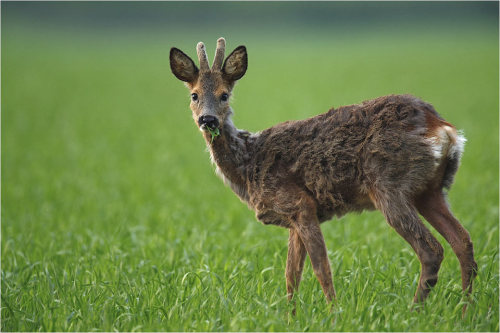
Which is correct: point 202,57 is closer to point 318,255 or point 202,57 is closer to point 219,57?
point 219,57

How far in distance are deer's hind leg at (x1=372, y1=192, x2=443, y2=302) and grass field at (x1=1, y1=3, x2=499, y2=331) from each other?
0.79 ft

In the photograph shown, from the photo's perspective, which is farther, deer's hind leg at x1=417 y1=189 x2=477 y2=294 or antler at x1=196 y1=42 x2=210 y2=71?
antler at x1=196 y1=42 x2=210 y2=71

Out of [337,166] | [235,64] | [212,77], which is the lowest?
[337,166]

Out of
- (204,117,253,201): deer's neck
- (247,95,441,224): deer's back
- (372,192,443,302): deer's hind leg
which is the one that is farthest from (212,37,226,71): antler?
(372,192,443,302): deer's hind leg

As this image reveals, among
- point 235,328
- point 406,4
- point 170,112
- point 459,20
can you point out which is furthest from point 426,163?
point 459,20

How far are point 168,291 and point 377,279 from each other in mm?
1898

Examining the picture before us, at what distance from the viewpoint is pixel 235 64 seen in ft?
17.6

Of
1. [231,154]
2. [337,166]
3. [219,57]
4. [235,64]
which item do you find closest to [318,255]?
[337,166]

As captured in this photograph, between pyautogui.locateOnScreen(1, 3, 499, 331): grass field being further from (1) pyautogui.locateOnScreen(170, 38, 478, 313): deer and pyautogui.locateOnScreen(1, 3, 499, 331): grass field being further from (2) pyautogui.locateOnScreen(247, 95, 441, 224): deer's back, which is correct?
(2) pyautogui.locateOnScreen(247, 95, 441, 224): deer's back

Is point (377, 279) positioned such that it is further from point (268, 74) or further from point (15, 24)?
point (15, 24)

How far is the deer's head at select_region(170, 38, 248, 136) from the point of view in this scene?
530cm

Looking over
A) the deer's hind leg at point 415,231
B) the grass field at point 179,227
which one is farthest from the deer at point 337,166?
the grass field at point 179,227

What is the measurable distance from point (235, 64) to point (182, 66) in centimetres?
46

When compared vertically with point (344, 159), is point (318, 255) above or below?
below
